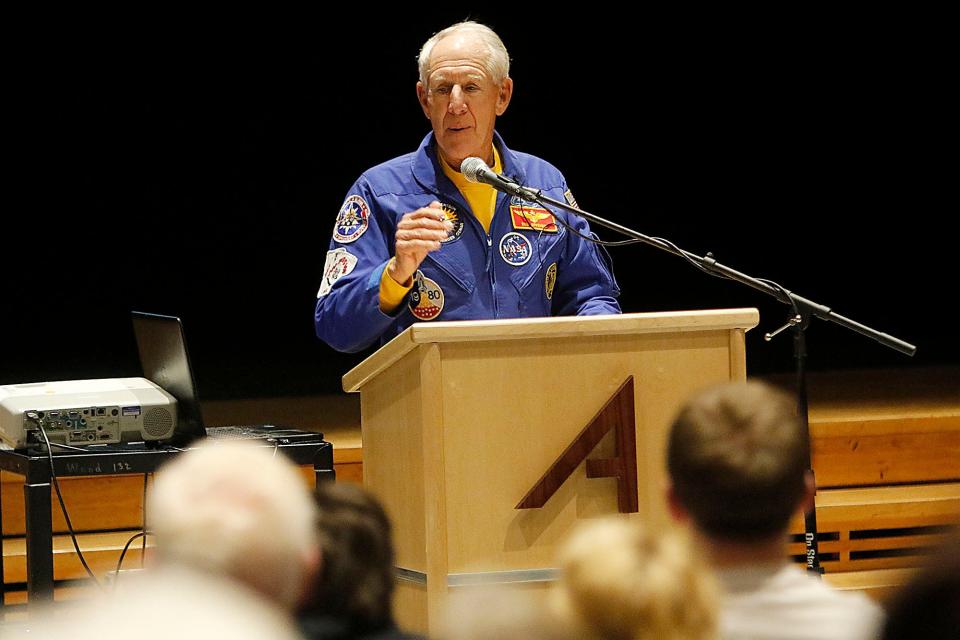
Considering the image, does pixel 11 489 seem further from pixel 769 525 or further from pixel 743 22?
pixel 743 22

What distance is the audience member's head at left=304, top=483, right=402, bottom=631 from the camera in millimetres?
1570

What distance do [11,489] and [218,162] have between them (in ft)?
8.62

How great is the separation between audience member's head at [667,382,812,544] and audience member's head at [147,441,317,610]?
0.49m

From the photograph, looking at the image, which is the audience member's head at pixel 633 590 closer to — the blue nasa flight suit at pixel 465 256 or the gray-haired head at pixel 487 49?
the blue nasa flight suit at pixel 465 256

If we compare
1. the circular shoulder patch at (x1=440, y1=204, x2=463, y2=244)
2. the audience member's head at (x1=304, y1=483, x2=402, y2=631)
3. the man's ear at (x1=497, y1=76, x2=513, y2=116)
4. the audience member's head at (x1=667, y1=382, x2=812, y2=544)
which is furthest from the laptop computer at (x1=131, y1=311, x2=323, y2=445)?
the audience member's head at (x1=667, y1=382, x2=812, y2=544)

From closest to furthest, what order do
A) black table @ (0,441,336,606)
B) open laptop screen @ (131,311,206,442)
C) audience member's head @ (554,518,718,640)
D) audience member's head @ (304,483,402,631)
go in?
1. audience member's head @ (554,518,718,640)
2. audience member's head @ (304,483,402,631)
3. black table @ (0,441,336,606)
4. open laptop screen @ (131,311,206,442)

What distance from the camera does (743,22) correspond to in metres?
7.17

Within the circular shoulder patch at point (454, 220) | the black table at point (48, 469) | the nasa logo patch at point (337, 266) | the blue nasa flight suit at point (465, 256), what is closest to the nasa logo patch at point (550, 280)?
the blue nasa flight suit at point (465, 256)

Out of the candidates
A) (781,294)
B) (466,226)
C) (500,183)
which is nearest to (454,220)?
(466,226)

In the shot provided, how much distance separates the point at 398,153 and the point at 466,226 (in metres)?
3.38

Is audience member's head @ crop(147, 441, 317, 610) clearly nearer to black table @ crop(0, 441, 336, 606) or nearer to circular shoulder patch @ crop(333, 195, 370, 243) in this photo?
black table @ crop(0, 441, 336, 606)

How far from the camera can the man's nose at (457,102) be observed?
3.41 meters

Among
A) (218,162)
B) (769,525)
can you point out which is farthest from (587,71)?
(769,525)

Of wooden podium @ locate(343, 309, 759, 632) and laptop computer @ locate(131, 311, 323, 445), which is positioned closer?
wooden podium @ locate(343, 309, 759, 632)
